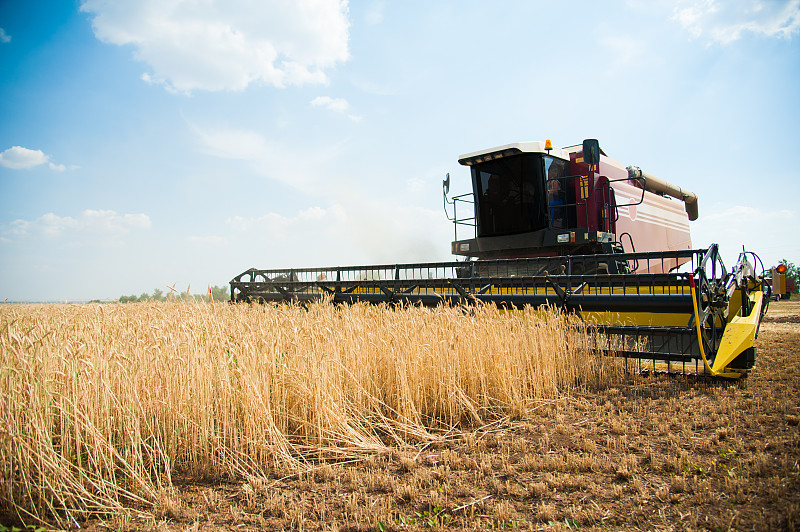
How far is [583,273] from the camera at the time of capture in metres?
5.45

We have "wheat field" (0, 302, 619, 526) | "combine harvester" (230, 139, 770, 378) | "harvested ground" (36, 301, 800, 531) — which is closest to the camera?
"harvested ground" (36, 301, 800, 531)

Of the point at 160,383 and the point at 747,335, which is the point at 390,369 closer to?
the point at 160,383

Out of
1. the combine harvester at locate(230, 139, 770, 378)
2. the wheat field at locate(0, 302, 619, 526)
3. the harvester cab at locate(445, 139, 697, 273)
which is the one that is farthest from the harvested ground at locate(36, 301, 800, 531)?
the harvester cab at locate(445, 139, 697, 273)

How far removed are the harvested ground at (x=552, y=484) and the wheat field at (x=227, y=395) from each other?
20 centimetres

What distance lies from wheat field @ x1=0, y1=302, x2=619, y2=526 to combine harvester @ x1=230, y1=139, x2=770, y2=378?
68 cm

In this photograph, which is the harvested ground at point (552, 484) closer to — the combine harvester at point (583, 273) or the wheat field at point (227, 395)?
the wheat field at point (227, 395)

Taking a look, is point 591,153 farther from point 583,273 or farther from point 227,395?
point 227,395

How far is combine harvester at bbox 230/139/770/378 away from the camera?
4.22 m

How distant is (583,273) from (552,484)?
360 centimetres

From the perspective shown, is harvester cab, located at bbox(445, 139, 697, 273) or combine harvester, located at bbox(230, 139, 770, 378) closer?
combine harvester, located at bbox(230, 139, 770, 378)

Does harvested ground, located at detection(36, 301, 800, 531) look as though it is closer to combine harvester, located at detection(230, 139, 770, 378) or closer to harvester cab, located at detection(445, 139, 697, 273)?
combine harvester, located at detection(230, 139, 770, 378)

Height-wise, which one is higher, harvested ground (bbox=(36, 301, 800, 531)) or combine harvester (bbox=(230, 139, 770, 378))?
combine harvester (bbox=(230, 139, 770, 378))

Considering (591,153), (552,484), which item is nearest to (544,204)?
(591,153)

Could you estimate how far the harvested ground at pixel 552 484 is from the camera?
2.00 metres
